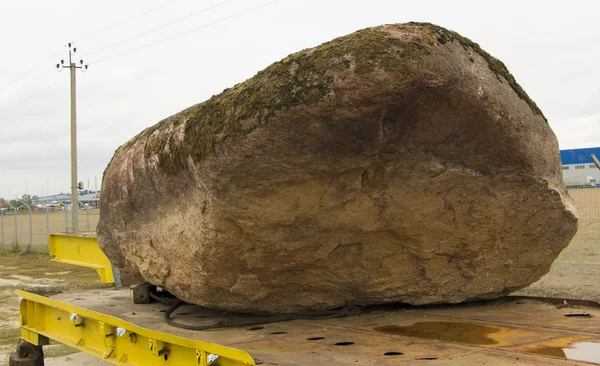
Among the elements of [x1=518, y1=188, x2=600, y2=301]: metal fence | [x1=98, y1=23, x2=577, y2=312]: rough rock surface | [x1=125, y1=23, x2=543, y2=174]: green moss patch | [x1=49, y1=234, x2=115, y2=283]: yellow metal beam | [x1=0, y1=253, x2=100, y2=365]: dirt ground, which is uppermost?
[x1=125, y1=23, x2=543, y2=174]: green moss patch

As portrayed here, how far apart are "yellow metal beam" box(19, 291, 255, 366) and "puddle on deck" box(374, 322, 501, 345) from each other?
1.36 meters

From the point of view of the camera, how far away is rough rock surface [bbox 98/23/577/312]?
3887 millimetres

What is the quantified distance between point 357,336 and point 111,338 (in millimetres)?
1932

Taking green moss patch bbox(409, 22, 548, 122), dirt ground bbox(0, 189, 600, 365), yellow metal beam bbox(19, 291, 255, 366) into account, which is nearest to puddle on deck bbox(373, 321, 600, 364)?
yellow metal beam bbox(19, 291, 255, 366)

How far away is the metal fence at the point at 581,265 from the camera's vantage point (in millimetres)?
7848

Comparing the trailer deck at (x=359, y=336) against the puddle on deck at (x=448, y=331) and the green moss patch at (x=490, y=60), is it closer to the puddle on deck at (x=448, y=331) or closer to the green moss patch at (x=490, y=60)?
the puddle on deck at (x=448, y=331)

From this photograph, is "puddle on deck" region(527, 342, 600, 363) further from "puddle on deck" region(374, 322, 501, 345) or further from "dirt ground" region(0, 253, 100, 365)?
"dirt ground" region(0, 253, 100, 365)

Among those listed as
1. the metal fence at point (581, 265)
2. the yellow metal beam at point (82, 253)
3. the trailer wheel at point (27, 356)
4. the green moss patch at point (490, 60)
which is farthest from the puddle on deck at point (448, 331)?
the yellow metal beam at point (82, 253)

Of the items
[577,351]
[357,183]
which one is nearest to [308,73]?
[357,183]

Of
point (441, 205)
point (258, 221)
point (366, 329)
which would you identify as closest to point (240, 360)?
point (258, 221)

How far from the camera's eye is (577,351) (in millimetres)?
3605

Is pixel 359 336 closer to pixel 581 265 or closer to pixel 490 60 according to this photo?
pixel 490 60

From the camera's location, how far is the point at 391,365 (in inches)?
134

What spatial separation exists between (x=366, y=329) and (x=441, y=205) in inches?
40.5
